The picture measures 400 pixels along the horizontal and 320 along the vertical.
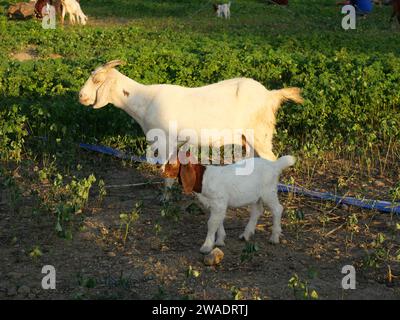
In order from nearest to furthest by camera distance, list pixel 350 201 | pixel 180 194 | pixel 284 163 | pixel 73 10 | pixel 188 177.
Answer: pixel 188 177 < pixel 284 163 < pixel 350 201 < pixel 180 194 < pixel 73 10

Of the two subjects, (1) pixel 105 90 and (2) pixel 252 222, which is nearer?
(2) pixel 252 222

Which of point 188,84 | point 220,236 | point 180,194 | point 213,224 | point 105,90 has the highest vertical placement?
point 105,90

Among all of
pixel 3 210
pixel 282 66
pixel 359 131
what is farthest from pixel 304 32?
pixel 3 210

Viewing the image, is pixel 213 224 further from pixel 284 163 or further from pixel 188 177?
pixel 284 163

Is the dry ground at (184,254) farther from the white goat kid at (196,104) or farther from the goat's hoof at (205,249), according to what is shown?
the white goat kid at (196,104)

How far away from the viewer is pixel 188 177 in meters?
6.54

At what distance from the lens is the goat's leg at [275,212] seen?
6898mm

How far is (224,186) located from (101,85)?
104 inches

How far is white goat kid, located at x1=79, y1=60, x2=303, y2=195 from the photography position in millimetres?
8211

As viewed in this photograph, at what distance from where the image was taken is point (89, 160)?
31.8 ft

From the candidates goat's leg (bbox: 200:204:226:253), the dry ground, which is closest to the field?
the dry ground

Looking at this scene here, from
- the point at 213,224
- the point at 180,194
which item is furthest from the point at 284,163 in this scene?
the point at 180,194

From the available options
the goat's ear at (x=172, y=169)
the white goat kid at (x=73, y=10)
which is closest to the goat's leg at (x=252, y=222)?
the goat's ear at (x=172, y=169)

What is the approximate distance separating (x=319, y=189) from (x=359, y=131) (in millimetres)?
1984
